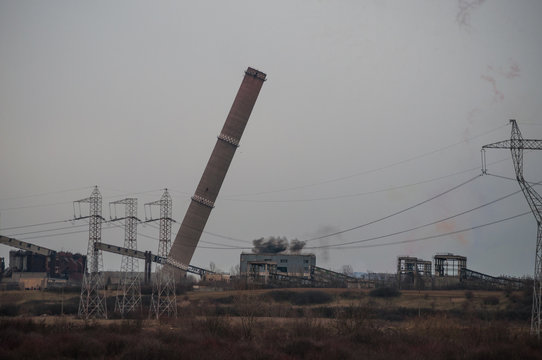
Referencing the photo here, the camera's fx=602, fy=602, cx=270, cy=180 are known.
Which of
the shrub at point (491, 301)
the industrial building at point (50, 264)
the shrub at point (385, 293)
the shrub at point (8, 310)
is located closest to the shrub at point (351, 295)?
the shrub at point (385, 293)

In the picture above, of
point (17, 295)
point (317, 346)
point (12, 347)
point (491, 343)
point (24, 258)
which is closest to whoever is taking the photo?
point (12, 347)

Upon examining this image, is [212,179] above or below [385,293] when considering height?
above

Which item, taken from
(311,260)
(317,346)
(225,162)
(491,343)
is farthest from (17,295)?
(491,343)

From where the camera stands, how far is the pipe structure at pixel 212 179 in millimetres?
55906

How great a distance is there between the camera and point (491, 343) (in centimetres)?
2647

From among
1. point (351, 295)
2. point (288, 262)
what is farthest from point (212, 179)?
point (288, 262)

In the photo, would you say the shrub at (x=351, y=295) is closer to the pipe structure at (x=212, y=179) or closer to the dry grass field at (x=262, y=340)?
the pipe structure at (x=212, y=179)

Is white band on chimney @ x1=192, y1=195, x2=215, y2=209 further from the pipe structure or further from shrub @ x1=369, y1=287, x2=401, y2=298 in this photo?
shrub @ x1=369, y1=287, x2=401, y2=298

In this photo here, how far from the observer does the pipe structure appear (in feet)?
183

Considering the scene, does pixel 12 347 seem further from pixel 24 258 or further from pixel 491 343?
pixel 24 258

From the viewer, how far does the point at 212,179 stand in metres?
56.1

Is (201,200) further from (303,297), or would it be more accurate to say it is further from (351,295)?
(351,295)

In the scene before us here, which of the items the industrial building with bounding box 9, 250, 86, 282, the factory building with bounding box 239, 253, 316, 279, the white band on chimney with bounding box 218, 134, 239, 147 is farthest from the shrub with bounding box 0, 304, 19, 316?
the factory building with bounding box 239, 253, 316, 279

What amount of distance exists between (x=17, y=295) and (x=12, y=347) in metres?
35.6
